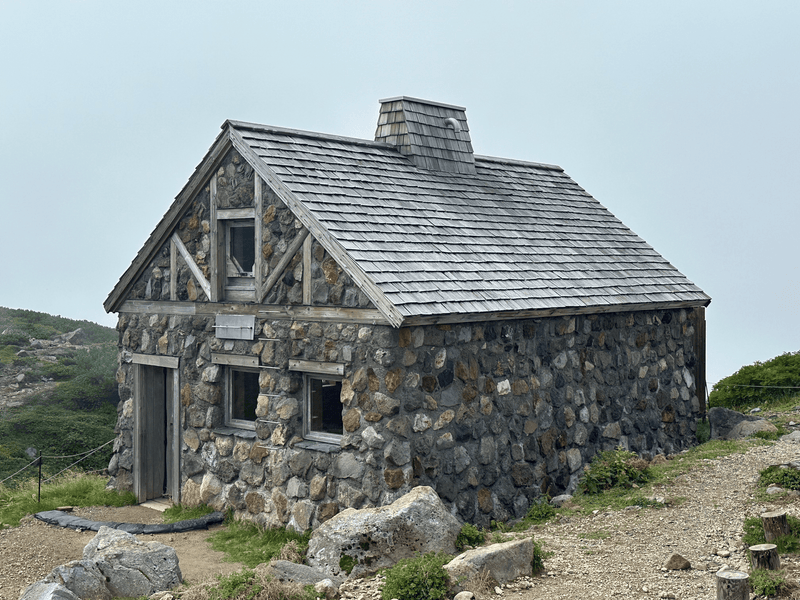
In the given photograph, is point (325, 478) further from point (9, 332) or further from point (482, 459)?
point (9, 332)

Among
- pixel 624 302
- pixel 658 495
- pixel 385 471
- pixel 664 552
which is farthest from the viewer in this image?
pixel 624 302

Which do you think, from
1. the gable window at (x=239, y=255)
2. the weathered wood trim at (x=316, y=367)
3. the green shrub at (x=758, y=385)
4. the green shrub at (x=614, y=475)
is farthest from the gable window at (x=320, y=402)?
the green shrub at (x=758, y=385)

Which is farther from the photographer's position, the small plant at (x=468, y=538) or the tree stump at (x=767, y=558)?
the small plant at (x=468, y=538)

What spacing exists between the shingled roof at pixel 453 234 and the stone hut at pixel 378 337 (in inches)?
1.6

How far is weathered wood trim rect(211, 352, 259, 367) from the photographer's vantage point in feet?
39.1

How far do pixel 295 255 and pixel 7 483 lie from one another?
12.3 m

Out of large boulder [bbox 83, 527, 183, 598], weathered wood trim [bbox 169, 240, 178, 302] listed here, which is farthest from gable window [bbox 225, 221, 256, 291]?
large boulder [bbox 83, 527, 183, 598]

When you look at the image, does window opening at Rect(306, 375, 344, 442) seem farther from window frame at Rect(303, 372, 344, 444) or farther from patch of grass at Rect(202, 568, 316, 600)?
patch of grass at Rect(202, 568, 316, 600)

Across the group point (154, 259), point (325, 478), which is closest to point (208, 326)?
point (154, 259)

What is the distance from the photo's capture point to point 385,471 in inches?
402

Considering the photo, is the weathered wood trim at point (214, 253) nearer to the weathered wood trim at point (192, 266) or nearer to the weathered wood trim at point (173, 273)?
the weathered wood trim at point (192, 266)

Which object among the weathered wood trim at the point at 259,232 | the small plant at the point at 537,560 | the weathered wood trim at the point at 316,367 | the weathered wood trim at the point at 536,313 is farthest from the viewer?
the weathered wood trim at the point at 259,232

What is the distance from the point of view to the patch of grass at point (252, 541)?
10.5 meters

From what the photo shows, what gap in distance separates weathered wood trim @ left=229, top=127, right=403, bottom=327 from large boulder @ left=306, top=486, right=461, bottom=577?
2.14 metres
